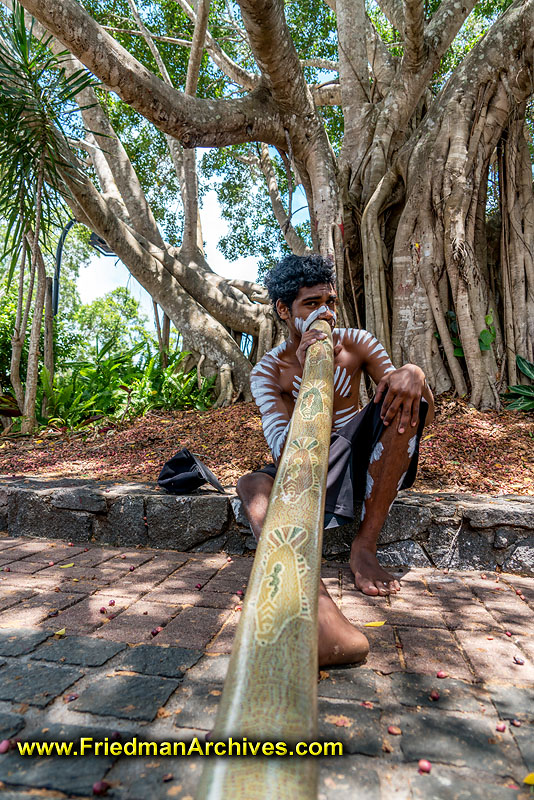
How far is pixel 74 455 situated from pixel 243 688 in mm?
3502

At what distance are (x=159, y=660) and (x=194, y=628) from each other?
226mm

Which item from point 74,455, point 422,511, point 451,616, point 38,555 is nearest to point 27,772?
point 451,616

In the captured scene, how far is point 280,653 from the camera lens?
3.07 feet

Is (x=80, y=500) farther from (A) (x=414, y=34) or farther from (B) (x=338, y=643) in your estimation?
(A) (x=414, y=34)

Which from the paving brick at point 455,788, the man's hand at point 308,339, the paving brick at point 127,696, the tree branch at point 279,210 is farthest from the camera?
the tree branch at point 279,210

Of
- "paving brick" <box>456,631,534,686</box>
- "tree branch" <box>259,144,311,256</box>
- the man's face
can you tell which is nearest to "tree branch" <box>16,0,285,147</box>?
"tree branch" <box>259,144,311,256</box>

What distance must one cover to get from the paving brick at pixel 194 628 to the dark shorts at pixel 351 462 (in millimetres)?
→ 534

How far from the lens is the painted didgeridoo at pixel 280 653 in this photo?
0.74 m

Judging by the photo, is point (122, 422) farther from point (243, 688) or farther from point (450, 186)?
point (243, 688)

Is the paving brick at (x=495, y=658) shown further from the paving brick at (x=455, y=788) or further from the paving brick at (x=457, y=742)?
the paving brick at (x=455, y=788)

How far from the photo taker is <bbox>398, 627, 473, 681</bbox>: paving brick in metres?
1.34

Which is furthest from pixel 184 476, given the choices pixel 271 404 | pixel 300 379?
pixel 300 379

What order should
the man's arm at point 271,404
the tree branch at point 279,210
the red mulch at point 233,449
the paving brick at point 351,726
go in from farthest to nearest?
1. the tree branch at point 279,210
2. the red mulch at point 233,449
3. the man's arm at point 271,404
4. the paving brick at point 351,726

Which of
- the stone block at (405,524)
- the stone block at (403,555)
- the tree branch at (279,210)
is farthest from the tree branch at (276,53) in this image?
the stone block at (403,555)
